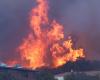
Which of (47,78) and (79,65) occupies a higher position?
(79,65)

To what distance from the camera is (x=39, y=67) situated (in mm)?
104125

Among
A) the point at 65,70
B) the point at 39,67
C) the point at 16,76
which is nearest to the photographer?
the point at 16,76

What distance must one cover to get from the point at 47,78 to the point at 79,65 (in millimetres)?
22282

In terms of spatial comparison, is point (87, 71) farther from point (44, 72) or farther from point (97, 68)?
point (44, 72)

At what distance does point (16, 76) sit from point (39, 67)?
11.6 m

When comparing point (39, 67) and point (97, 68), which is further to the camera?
point (97, 68)

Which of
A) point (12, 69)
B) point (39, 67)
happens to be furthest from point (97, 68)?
point (12, 69)

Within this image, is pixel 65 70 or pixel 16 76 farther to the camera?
pixel 65 70

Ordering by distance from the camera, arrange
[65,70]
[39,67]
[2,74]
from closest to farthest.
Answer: [2,74] < [39,67] < [65,70]

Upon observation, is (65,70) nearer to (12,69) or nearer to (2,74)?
(12,69)

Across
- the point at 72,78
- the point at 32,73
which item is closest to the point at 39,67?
the point at 32,73

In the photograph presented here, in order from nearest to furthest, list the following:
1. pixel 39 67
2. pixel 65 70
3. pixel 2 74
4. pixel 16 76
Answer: pixel 2 74, pixel 16 76, pixel 39 67, pixel 65 70

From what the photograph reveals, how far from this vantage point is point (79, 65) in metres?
113

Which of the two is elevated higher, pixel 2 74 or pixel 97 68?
pixel 97 68
